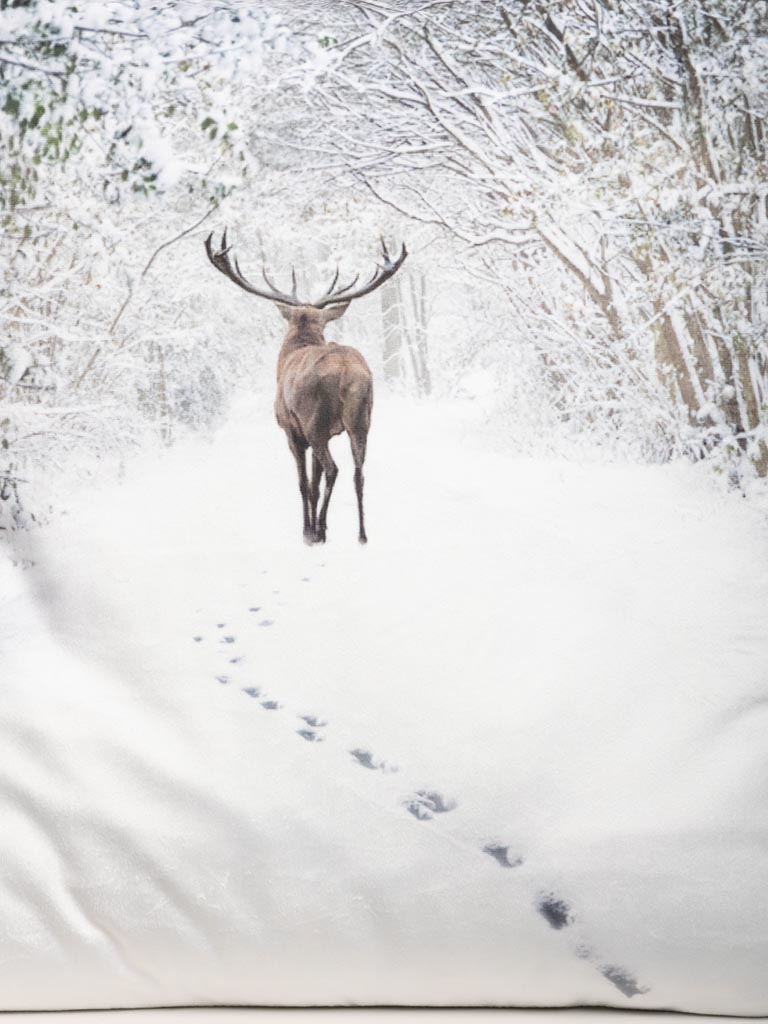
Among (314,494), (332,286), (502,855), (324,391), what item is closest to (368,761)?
(502,855)

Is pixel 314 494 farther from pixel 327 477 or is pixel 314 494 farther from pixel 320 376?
pixel 320 376

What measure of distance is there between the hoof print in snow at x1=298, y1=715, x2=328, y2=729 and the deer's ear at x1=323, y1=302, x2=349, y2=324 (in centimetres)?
43

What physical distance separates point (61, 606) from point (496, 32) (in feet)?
2.47

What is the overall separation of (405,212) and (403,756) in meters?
0.58

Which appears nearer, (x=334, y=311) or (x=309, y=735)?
(x=309, y=735)

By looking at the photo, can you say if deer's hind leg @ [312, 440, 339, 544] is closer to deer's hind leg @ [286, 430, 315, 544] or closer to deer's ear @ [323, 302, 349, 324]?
deer's hind leg @ [286, 430, 315, 544]

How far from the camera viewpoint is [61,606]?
2.52 ft

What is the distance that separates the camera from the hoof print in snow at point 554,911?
63 centimetres

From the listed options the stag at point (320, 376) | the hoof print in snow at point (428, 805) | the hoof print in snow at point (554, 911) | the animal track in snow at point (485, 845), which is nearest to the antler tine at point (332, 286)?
the stag at point (320, 376)

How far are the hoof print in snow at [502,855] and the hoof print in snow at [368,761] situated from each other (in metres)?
0.11

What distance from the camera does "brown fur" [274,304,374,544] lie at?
0.82 metres

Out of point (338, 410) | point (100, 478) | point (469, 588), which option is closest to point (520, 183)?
point (338, 410)

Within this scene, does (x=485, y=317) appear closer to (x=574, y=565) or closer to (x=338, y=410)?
(x=338, y=410)

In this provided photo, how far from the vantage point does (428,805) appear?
662mm
